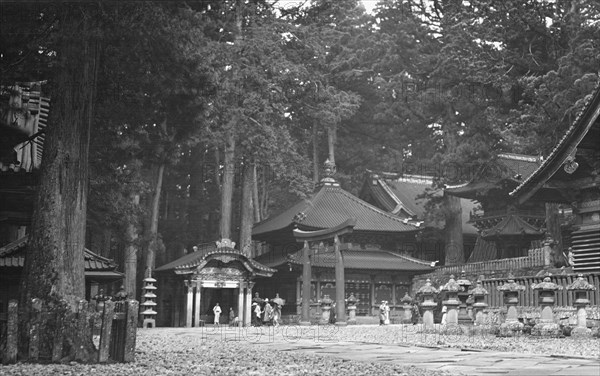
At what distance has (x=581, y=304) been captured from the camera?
19438mm

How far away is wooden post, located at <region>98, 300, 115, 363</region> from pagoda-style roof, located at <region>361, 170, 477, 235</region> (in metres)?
39.2

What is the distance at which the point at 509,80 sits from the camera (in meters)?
37.9

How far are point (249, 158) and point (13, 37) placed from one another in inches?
1096

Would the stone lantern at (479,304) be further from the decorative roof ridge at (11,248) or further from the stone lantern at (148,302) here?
the stone lantern at (148,302)

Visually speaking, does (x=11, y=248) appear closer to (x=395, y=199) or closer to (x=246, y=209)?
(x=246, y=209)

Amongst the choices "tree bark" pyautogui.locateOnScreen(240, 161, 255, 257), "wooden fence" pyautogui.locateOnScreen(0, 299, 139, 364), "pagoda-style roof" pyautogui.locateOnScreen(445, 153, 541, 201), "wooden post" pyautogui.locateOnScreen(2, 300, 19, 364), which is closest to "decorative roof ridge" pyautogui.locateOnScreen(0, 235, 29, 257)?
"wooden fence" pyautogui.locateOnScreen(0, 299, 139, 364)

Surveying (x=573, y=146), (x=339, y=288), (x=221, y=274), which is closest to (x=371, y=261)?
(x=221, y=274)

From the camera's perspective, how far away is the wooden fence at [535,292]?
71.0 feet

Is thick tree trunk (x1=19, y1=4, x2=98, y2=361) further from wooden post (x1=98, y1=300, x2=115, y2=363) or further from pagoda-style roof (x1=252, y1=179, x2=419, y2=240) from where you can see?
pagoda-style roof (x1=252, y1=179, x2=419, y2=240)

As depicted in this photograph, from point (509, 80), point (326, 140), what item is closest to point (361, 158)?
point (326, 140)

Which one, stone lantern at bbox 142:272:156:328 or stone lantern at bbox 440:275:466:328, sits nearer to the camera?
stone lantern at bbox 440:275:466:328

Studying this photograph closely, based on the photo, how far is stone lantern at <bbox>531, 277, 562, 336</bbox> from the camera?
765 inches

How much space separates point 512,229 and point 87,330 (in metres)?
33.2

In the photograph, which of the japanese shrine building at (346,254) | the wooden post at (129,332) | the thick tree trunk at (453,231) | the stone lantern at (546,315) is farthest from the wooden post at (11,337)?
the thick tree trunk at (453,231)
